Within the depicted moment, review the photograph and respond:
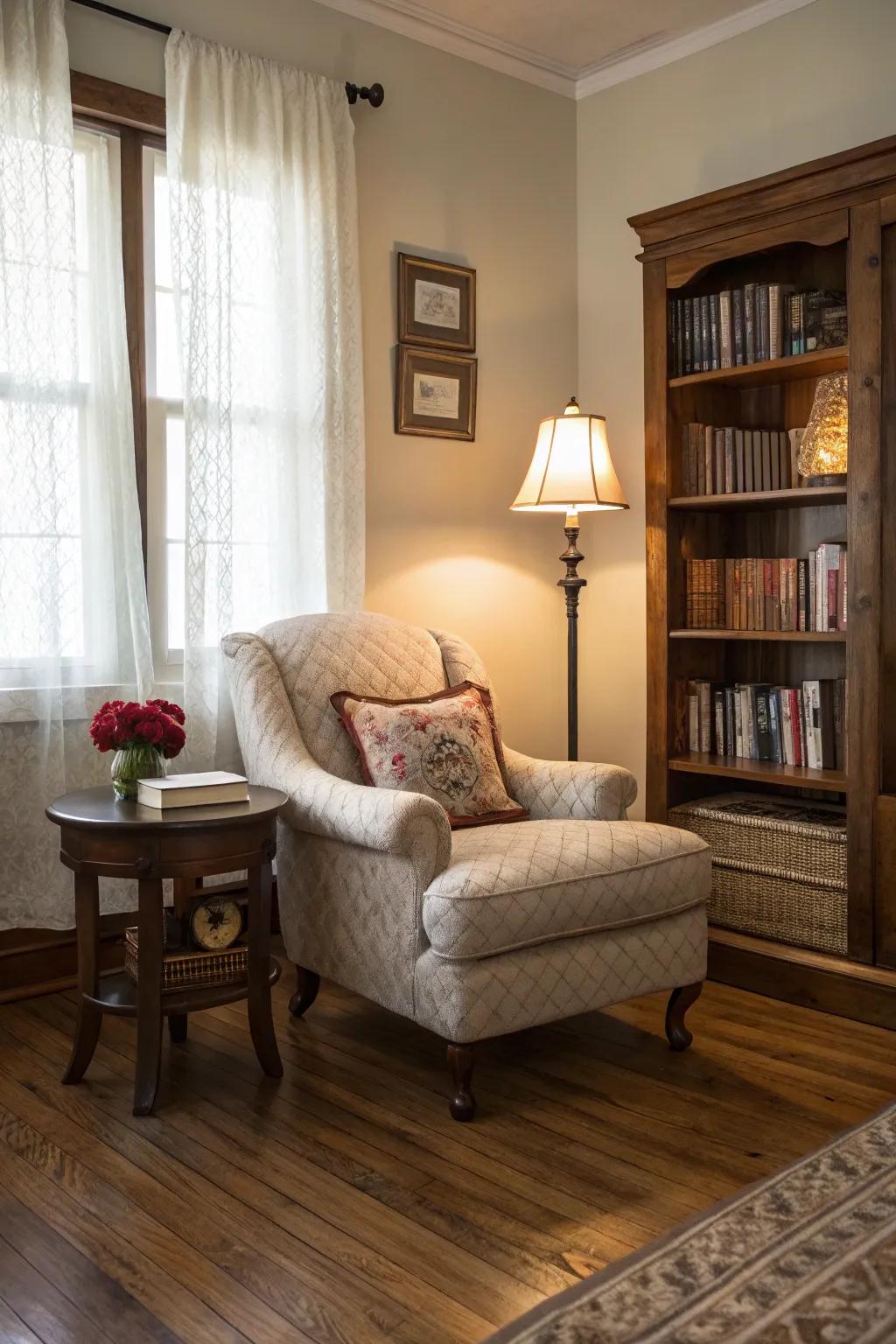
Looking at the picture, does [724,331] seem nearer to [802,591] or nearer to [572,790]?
[802,591]

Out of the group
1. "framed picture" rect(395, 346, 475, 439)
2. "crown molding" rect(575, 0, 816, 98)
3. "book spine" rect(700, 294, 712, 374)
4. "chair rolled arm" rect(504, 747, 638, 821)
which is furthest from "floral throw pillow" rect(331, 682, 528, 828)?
"crown molding" rect(575, 0, 816, 98)

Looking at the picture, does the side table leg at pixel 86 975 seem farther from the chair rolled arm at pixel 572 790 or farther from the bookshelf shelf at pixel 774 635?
the bookshelf shelf at pixel 774 635

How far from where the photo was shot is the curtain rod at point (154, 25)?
2.97 metres

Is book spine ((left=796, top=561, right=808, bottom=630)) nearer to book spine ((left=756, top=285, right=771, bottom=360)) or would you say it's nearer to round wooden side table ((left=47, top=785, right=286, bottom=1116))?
book spine ((left=756, top=285, right=771, bottom=360))

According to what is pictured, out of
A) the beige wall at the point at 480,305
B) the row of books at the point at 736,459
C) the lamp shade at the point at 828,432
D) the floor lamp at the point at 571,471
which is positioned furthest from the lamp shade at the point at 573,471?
the lamp shade at the point at 828,432

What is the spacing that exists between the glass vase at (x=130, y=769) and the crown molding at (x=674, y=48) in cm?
282

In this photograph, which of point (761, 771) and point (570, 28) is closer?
point (761, 771)

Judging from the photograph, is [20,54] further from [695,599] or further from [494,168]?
[695,599]

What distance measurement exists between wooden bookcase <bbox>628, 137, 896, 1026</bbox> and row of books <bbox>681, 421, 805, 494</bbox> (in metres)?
0.04

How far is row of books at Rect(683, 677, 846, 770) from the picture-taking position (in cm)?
327

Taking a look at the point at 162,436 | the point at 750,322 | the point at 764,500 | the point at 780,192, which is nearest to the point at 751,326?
the point at 750,322

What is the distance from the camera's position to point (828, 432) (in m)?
3.19

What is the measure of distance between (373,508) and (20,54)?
1.49m

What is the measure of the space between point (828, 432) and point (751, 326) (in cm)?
39
